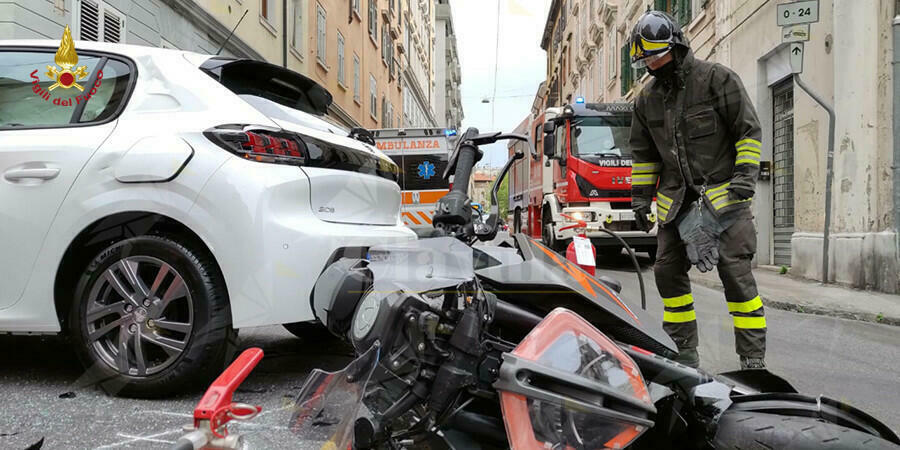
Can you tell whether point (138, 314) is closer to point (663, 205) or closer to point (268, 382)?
point (268, 382)

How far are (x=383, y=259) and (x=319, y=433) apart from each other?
508mm

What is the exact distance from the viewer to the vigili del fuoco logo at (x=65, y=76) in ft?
9.41

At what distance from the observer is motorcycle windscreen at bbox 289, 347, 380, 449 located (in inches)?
57.6

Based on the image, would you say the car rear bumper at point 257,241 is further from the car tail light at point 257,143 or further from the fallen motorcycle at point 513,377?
the fallen motorcycle at point 513,377

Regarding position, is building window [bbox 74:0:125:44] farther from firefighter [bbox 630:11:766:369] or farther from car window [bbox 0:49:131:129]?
firefighter [bbox 630:11:766:369]

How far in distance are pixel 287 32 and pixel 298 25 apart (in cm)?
117

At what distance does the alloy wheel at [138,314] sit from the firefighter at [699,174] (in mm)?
2259

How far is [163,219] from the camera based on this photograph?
8.53ft

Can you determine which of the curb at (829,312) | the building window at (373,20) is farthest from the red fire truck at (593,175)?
the building window at (373,20)

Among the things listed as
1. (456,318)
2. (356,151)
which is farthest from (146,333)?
(456,318)

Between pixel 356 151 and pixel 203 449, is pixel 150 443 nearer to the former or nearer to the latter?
pixel 203 449

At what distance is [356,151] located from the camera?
3021 millimetres

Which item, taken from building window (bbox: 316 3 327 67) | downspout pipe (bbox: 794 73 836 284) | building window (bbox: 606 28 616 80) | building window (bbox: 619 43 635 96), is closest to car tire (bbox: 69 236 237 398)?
downspout pipe (bbox: 794 73 836 284)

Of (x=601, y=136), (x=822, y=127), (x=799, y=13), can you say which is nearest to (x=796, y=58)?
(x=799, y=13)
